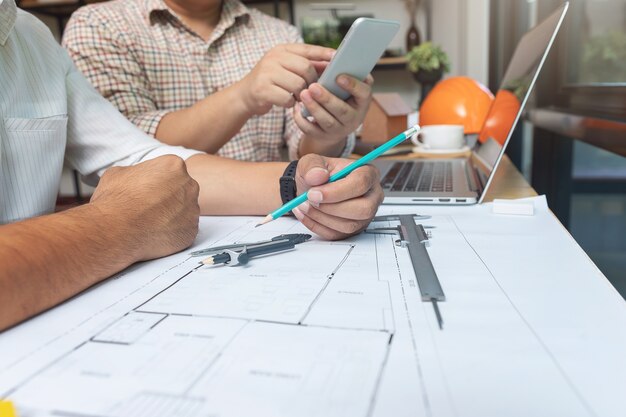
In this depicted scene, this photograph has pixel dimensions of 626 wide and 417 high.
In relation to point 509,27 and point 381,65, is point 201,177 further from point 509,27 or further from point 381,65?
point 381,65

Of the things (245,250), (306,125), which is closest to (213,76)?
(306,125)

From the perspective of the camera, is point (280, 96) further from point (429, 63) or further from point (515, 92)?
point (429, 63)

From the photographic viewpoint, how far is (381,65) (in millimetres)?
2469

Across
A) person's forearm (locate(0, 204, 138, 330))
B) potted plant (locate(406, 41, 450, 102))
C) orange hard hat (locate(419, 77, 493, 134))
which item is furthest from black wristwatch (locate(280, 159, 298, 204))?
potted plant (locate(406, 41, 450, 102))

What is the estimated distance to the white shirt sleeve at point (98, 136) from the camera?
0.68 m

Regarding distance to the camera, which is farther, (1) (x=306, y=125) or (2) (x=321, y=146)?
(2) (x=321, y=146)

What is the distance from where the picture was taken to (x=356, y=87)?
73 centimetres

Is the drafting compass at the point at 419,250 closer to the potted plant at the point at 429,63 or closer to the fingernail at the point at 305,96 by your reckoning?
the fingernail at the point at 305,96

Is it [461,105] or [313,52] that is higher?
[313,52]

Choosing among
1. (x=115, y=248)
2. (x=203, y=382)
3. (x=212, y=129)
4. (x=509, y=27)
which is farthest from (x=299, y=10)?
(x=203, y=382)

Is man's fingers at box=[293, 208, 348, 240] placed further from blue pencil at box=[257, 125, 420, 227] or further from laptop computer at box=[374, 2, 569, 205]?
laptop computer at box=[374, 2, 569, 205]

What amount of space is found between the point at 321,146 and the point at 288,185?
13.9 inches

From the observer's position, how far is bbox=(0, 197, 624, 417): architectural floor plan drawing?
0.22m

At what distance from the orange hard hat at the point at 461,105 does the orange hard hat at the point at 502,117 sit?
31 cm
